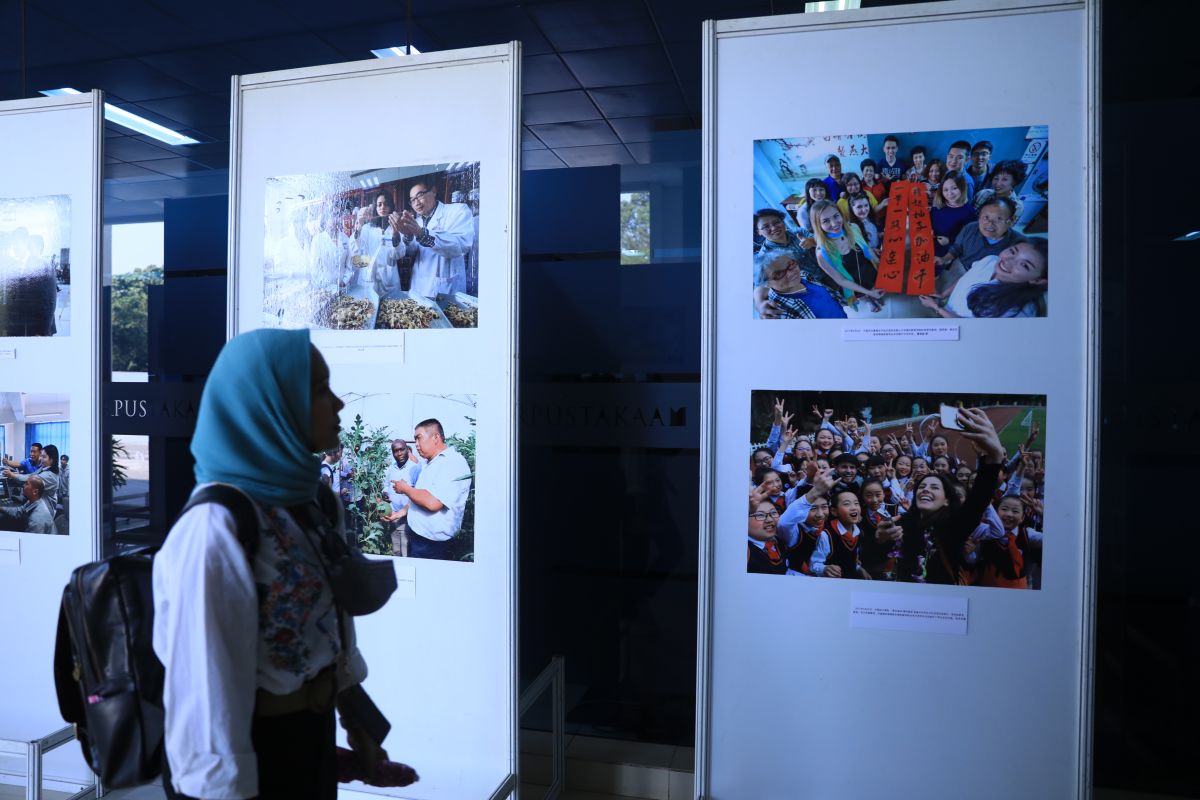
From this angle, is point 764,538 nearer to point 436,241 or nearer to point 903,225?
point 903,225

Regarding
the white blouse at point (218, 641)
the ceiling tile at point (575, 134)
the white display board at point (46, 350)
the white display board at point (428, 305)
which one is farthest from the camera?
the ceiling tile at point (575, 134)

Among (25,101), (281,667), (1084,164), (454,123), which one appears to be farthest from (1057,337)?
(25,101)

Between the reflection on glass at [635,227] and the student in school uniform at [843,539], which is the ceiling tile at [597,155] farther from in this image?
the student in school uniform at [843,539]

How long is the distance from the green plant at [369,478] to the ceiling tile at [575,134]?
74.4 inches

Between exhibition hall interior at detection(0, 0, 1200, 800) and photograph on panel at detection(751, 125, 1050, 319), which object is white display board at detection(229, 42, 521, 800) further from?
photograph on panel at detection(751, 125, 1050, 319)

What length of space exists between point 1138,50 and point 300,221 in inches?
123

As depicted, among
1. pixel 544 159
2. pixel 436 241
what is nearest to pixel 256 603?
pixel 436 241

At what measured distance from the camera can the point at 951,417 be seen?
2.20m

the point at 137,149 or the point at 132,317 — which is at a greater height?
the point at 137,149

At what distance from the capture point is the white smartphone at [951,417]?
86.6 inches

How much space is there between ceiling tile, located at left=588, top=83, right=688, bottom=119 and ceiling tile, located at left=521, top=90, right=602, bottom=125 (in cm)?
8

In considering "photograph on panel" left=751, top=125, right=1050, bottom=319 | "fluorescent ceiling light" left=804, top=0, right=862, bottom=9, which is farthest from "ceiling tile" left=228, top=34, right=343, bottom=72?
"photograph on panel" left=751, top=125, right=1050, bottom=319

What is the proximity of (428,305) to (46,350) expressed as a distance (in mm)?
1634
